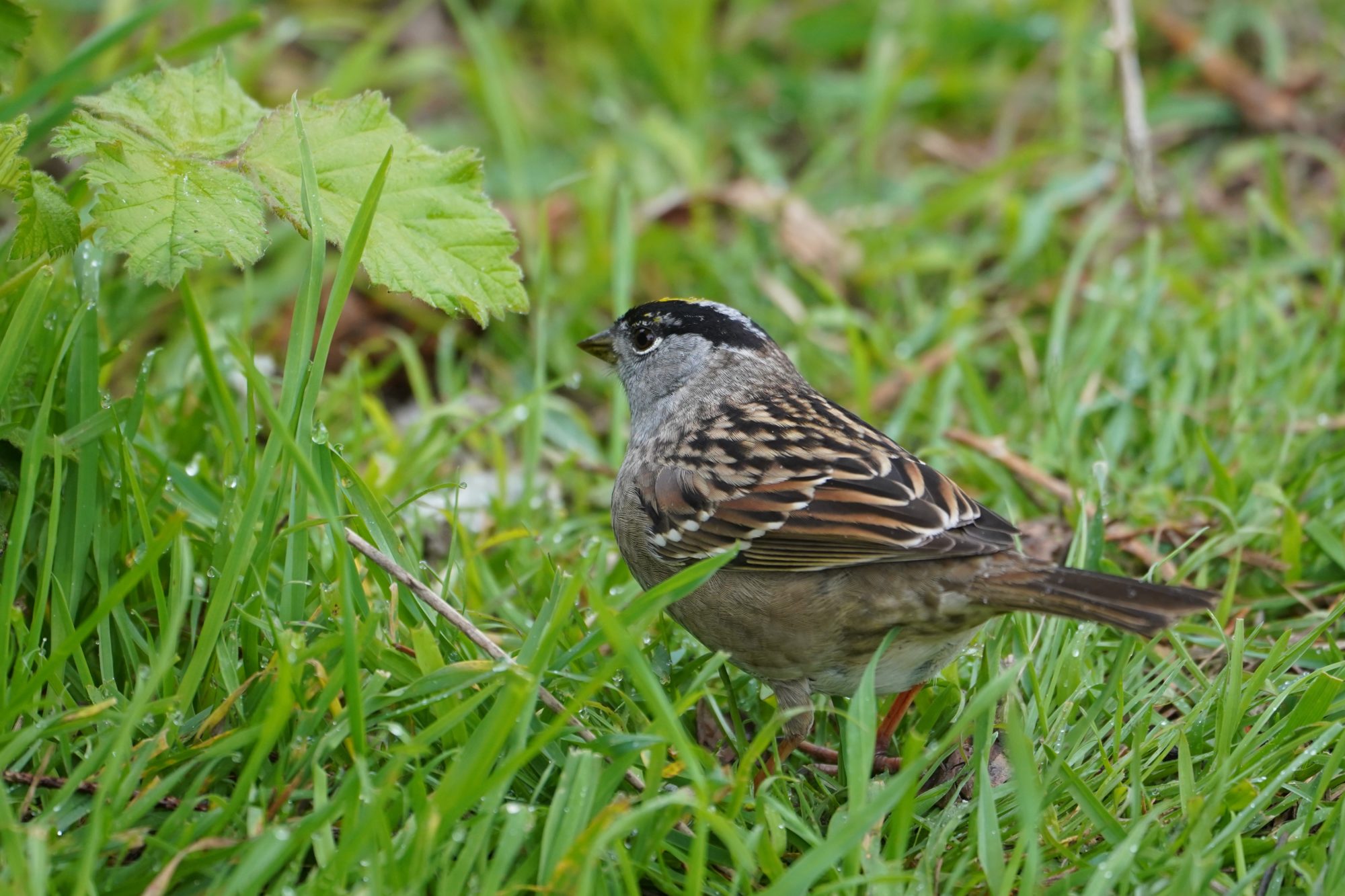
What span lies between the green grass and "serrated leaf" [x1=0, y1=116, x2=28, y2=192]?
263 millimetres

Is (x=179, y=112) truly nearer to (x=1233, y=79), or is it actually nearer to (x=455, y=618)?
(x=455, y=618)

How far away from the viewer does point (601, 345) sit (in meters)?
3.96

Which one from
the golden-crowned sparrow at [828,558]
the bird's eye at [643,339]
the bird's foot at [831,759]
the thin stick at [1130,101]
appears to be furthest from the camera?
the thin stick at [1130,101]

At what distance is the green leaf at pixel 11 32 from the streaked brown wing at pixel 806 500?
1.67 meters

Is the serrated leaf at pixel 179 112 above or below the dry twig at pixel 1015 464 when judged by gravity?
above

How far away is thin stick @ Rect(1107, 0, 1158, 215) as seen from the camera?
5160mm

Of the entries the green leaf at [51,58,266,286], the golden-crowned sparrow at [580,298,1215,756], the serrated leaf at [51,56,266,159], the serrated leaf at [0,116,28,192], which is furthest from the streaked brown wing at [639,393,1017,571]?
the serrated leaf at [0,116,28,192]

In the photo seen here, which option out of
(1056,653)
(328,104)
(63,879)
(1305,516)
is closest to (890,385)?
(1305,516)

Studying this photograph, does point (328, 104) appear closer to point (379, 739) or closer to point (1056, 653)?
point (379, 739)

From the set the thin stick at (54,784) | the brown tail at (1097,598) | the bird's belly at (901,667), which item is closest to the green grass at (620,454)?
the thin stick at (54,784)

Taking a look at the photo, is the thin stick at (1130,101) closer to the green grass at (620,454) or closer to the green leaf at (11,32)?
the green grass at (620,454)

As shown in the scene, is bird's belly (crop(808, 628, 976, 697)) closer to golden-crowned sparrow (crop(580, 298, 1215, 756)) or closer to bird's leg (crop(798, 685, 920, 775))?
golden-crowned sparrow (crop(580, 298, 1215, 756))

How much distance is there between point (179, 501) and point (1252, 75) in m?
5.28

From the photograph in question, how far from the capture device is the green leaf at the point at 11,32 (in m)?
2.87
